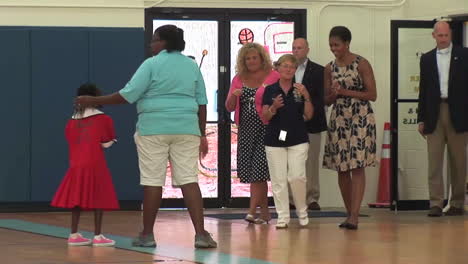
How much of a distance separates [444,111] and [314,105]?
151 cm

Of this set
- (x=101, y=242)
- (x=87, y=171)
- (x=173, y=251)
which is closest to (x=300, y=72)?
(x=87, y=171)

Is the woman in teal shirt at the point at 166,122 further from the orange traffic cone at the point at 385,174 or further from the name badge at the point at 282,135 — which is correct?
the orange traffic cone at the point at 385,174

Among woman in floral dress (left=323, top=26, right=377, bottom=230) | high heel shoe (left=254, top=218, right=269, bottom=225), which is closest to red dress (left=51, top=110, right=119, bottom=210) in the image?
high heel shoe (left=254, top=218, right=269, bottom=225)

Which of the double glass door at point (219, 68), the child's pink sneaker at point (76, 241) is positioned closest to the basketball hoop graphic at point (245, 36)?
the double glass door at point (219, 68)

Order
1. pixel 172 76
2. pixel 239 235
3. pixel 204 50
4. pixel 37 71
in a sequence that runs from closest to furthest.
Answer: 1. pixel 172 76
2. pixel 239 235
3. pixel 37 71
4. pixel 204 50

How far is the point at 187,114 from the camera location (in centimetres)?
786

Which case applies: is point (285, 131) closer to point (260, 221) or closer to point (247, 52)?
point (247, 52)

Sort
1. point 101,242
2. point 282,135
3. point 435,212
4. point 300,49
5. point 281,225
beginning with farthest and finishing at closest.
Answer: point 300,49 → point 435,212 → point 281,225 → point 282,135 → point 101,242

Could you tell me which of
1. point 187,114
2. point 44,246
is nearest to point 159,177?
point 187,114

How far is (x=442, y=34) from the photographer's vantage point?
441 inches

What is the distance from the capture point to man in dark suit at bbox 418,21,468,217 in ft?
36.7

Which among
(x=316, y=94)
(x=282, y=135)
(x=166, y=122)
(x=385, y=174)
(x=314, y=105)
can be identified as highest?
(x=316, y=94)

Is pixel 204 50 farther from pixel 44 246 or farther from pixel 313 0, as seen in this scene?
pixel 44 246

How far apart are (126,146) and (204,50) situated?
1.56 metres
